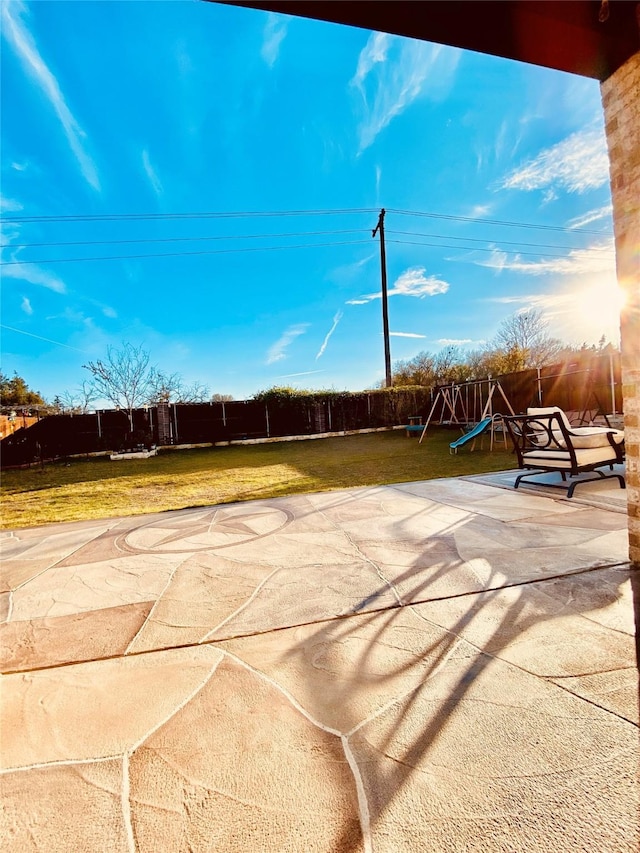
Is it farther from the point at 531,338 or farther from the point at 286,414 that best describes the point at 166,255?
the point at 531,338

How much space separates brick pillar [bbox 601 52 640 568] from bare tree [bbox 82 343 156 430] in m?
14.4

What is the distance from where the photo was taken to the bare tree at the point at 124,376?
14.3m

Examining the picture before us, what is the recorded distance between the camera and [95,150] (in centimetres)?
948

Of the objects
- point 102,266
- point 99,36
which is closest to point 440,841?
point 99,36

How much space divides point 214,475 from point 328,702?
22.2 feet

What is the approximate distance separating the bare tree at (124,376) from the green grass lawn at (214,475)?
3136 mm

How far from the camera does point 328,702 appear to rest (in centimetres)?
131

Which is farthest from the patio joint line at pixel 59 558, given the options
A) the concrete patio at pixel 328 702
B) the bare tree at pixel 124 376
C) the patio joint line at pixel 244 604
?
the bare tree at pixel 124 376

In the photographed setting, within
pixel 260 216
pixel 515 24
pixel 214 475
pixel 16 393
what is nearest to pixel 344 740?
pixel 515 24

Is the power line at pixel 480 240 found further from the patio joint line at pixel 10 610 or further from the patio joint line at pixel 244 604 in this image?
the patio joint line at pixel 10 610

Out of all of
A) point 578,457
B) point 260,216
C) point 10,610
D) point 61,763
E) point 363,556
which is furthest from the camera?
point 260,216

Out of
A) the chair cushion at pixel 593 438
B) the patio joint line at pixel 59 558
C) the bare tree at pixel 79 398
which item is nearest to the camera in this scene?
the patio joint line at pixel 59 558

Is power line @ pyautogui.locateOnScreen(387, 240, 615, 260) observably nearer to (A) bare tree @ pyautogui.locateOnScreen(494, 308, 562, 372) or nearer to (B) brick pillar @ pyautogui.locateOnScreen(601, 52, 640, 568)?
(A) bare tree @ pyautogui.locateOnScreen(494, 308, 562, 372)

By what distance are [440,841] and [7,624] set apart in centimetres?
226
